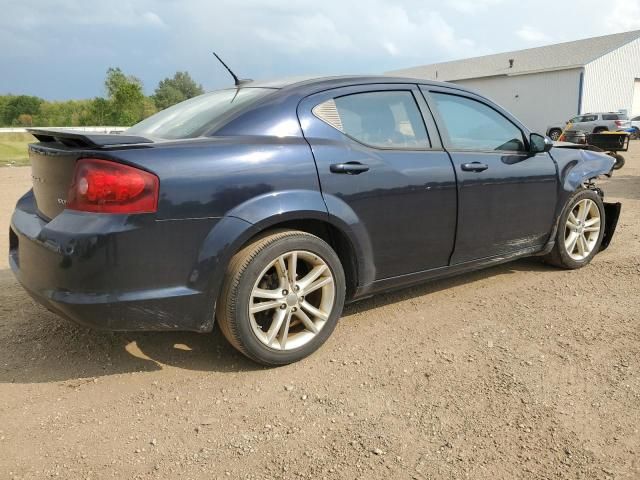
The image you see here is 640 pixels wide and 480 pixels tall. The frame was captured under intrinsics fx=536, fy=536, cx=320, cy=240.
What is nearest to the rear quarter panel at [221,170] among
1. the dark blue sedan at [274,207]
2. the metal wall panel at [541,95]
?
the dark blue sedan at [274,207]

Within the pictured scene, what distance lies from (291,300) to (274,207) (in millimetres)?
546

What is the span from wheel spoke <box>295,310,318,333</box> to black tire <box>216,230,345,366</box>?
0.42 feet

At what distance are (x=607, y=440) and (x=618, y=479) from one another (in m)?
0.26

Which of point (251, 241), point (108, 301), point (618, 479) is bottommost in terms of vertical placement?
point (618, 479)

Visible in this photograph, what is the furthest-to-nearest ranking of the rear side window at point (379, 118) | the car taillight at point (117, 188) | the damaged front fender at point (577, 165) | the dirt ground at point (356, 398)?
the damaged front fender at point (577, 165)
the rear side window at point (379, 118)
the car taillight at point (117, 188)
the dirt ground at point (356, 398)

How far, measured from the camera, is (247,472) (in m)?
2.18

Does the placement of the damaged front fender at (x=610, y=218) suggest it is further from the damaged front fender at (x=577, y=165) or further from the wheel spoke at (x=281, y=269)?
the wheel spoke at (x=281, y=269)

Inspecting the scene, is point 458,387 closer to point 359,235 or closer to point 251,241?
point 359,235

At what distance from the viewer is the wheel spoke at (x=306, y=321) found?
10.00 ft

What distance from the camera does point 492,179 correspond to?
3.79 m

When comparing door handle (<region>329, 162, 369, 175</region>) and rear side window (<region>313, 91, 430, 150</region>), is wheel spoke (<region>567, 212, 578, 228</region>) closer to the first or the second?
rear side window (<region>313, 91, 430, 150</region>)

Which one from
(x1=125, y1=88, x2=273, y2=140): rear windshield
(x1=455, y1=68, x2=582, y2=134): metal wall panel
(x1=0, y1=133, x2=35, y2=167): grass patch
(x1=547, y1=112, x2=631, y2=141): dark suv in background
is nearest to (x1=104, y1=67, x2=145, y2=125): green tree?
(x1=0, y1=133, x2=35, y2=167): grass patch

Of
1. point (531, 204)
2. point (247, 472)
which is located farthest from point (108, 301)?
point (531, 204)

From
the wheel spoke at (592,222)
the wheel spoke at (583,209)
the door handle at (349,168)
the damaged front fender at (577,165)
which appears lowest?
the wheel spoke at (592,222)
